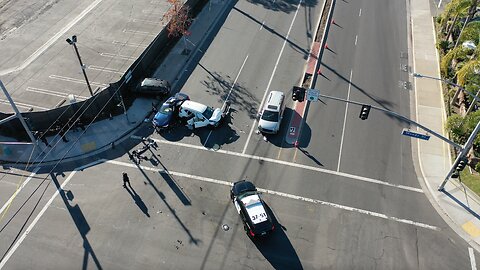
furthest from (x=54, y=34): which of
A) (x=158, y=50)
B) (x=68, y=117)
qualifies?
(x=68, y=117)

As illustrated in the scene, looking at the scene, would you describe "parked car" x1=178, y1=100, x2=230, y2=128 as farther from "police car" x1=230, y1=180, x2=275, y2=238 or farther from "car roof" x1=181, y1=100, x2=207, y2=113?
"police car" x1=230, y1=180, x2=275, y2=238

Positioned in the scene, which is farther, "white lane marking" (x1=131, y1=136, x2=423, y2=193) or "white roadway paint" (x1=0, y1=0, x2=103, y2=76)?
"white roadway paint" (x1=0, y1=0, x2=103, y2=76)

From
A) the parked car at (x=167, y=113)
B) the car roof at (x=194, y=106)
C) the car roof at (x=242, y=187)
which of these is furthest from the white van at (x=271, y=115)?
the parked car at (x=167, y=113)

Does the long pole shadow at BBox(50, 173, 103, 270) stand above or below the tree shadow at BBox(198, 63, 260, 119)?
below

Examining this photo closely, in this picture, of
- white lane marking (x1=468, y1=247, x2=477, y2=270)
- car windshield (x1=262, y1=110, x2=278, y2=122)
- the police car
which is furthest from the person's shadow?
white lane marking (x1=468, y1=247, x2=477, y2=270)

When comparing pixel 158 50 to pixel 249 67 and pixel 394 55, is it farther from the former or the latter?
pixel 394 55

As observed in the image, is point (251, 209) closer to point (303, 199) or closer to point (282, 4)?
point (303, 199)
